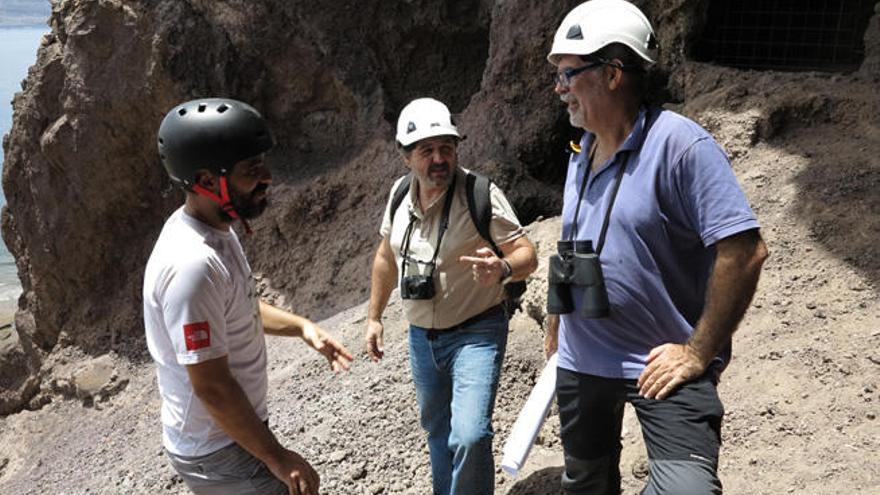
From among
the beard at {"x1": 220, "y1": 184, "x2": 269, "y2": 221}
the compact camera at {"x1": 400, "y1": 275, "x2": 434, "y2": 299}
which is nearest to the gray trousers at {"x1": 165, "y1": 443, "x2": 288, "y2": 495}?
the beard at {"x1": 220, "y1": 184, "x2": 269, "y2": 221}

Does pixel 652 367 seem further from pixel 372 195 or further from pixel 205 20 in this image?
pixel 205 20

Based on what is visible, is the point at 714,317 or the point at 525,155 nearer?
the point at 714,317

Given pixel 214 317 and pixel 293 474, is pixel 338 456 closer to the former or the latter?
pixel 293 474

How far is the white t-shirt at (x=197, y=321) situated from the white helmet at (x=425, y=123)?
1.35 metres

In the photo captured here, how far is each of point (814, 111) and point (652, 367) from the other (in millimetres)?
4941

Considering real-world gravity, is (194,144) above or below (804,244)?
above

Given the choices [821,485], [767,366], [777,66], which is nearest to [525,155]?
[777,66]

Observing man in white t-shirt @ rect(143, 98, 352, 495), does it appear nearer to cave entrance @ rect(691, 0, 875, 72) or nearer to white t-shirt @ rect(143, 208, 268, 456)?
white t-shirt @ rect(143, 208, 268, 456)

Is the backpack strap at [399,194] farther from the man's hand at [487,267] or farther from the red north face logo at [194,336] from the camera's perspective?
the red north face logo at [194,336]

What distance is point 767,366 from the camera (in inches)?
196

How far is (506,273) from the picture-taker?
404 centimetres

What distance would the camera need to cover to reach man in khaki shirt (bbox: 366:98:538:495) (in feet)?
13.6

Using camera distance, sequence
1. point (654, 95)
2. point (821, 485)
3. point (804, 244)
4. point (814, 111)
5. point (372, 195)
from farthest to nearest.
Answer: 1. point (372, 195)
2. point (654, 95)
3. point (814, 111)
4. point (804, 244)
5. point (821, 485)

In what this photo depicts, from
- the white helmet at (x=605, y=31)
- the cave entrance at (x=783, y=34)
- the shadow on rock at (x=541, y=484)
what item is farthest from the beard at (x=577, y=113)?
the cave entrance at (x=783, y=34)
